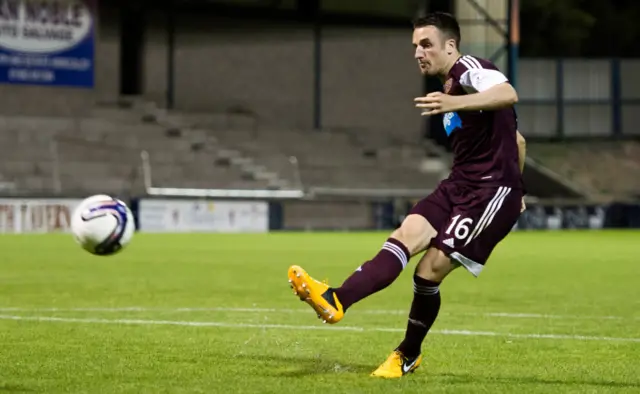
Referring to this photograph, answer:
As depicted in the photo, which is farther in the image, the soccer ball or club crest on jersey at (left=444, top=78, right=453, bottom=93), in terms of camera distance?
the soccer ball

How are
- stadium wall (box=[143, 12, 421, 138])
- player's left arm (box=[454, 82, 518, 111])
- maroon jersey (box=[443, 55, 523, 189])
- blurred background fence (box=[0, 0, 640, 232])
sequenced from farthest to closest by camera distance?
stadium wall (box=[143, 12, 421, 138])
blurred background fence (box=[0, 0, 640, 232])
maroon jersey (box=[443, 55, 523, 189])
player's left arm (box=[454, 82, 518, 111])

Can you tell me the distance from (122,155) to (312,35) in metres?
10.3

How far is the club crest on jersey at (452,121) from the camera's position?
702 centimetres

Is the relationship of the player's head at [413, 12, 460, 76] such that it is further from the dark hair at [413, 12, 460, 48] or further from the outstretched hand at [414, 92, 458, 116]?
the outstretched hand at [414, 92, 458, 116]

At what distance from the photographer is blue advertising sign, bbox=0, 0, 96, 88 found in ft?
112

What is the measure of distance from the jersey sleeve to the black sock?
1.11 metres

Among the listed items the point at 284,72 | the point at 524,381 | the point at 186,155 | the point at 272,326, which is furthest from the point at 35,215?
the point at 524,381

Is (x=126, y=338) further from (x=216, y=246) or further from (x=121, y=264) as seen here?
(x=216, y=246)

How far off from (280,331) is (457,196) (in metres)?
2.83

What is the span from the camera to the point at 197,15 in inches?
1550

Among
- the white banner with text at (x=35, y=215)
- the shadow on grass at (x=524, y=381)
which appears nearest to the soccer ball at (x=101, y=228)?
the shadow on grass at (x=524, y=381)

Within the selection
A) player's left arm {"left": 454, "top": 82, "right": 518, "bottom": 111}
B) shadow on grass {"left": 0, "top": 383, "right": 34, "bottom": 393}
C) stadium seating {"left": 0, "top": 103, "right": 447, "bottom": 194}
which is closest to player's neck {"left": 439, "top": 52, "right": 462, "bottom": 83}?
player's left arm {"left": 454, "top": 82, "right": 518, "bottom": 111}

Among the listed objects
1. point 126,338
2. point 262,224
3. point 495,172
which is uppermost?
point 495,172

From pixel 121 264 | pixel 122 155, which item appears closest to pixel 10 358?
pixel 121 264
